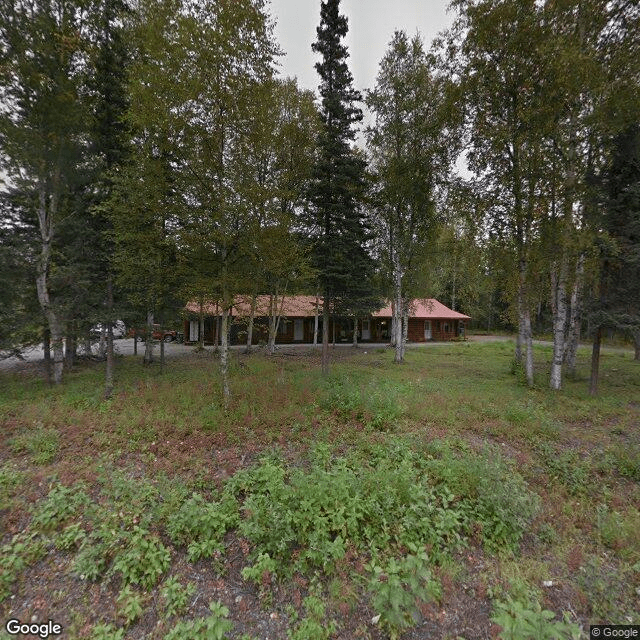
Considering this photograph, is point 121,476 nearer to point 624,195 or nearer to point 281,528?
point 281,528

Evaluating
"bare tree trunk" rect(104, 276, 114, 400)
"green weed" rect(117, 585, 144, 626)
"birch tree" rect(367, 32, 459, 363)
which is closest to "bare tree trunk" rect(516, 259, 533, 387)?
"birch tree" rect(367, 32, 459, 363)

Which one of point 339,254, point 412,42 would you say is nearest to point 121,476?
point 339,254

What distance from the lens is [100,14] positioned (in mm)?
8078

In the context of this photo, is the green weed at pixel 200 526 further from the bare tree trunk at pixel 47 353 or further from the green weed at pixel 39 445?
the bare tree trunk at pixel 47 353

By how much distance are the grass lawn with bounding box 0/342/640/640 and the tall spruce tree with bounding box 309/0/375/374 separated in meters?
6.46

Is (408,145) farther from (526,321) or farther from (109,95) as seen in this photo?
(109,95)

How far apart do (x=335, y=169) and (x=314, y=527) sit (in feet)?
36.2

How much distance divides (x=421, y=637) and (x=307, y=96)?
58.6ft

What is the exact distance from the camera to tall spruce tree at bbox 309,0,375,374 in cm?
1095

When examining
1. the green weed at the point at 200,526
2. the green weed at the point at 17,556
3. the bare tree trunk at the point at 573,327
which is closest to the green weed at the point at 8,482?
the green weed at the point at 17,556

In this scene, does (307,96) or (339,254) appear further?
(307,96)

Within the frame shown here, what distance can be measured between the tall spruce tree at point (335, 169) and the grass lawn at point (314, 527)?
6462mm

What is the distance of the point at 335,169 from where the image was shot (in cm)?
1089

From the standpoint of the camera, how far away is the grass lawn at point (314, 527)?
2.59 m
